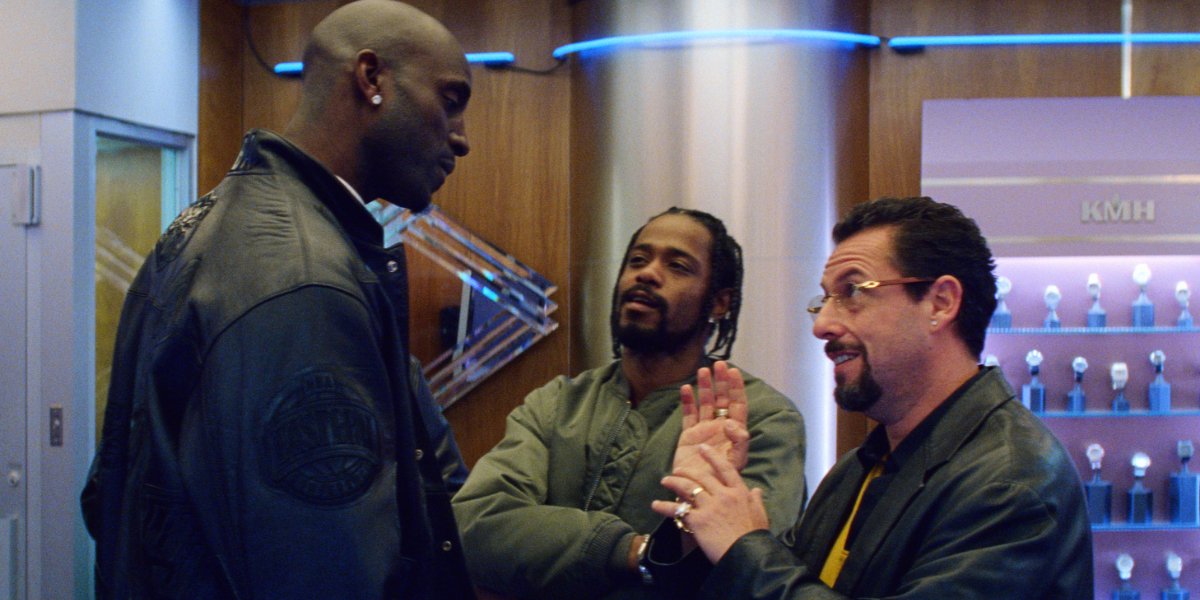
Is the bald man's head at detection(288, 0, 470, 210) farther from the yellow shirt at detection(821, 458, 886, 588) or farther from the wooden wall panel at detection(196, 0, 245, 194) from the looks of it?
the wooden wall panel at detection(196, 0, 245, 194)

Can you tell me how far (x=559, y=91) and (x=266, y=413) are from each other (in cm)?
398

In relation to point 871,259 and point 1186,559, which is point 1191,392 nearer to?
point 1186,559

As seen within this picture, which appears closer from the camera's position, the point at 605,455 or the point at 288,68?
the point at 605,455

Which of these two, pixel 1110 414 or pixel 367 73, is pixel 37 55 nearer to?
pixel 367 73

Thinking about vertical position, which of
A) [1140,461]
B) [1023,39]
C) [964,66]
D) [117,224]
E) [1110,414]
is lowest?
[1140,461]

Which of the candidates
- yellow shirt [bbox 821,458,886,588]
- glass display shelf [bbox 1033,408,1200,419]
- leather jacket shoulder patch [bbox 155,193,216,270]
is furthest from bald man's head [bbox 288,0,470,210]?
glass display shelf [bbox 1033,408,1200,419]

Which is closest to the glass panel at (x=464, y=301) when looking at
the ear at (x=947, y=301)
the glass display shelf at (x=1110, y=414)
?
the glass display shelf at (x=1110, y=414)

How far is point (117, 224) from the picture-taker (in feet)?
14.4

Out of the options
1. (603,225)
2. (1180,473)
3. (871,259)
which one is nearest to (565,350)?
(603,225)

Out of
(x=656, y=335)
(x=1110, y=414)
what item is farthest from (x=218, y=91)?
(x=1110, y=414)

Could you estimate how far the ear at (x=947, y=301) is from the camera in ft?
5.59

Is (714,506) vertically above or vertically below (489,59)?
below

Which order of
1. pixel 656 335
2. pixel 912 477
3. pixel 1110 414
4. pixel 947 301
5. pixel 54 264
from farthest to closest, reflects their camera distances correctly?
1. pixel 1110 414
2. pixel 54 264
3. pixel 656 335
4. pixel 947 301
5. pixel 912 477

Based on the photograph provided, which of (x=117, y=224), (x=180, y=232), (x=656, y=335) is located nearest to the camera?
(x=180, y=232)
